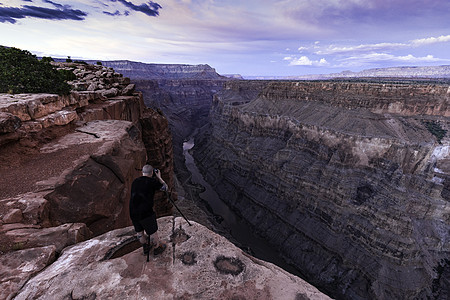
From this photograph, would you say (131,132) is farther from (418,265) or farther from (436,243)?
(436,243)

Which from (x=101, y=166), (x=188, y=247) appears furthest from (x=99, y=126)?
(x=188, y=247)

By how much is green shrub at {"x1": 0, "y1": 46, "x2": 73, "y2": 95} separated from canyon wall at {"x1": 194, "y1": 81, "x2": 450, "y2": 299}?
3502 centimetres

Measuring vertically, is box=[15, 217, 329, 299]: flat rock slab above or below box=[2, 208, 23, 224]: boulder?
below

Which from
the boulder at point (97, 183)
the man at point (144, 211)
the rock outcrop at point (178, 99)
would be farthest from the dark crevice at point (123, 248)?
the rock outcrop at point (178, 99)

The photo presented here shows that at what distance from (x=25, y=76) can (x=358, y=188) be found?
130 feet

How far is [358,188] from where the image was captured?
3294 centimetres

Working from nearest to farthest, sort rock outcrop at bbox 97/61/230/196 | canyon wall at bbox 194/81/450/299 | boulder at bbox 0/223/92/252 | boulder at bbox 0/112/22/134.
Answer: boulder at bbox 0/223/92/252
boulder at bbox 0/112/22/134
canyon wall at bbox 194/81/450/299
rock outcrop at bbox 97/61/230/196

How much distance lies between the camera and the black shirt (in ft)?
20.2

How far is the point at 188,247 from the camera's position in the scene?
Answer: 6656 millimetres

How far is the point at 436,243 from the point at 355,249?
9544 mm

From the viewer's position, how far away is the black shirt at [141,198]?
6.17 metres

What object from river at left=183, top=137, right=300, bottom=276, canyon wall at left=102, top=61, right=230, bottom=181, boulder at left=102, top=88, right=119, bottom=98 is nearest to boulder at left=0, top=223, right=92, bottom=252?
boulder at left=102, top=88, right=119, bottom=98

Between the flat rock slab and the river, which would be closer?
the flat rock slab

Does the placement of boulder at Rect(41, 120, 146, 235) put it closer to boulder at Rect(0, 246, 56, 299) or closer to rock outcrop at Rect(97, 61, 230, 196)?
boulder at Rect(0, 246, 56, 299)
